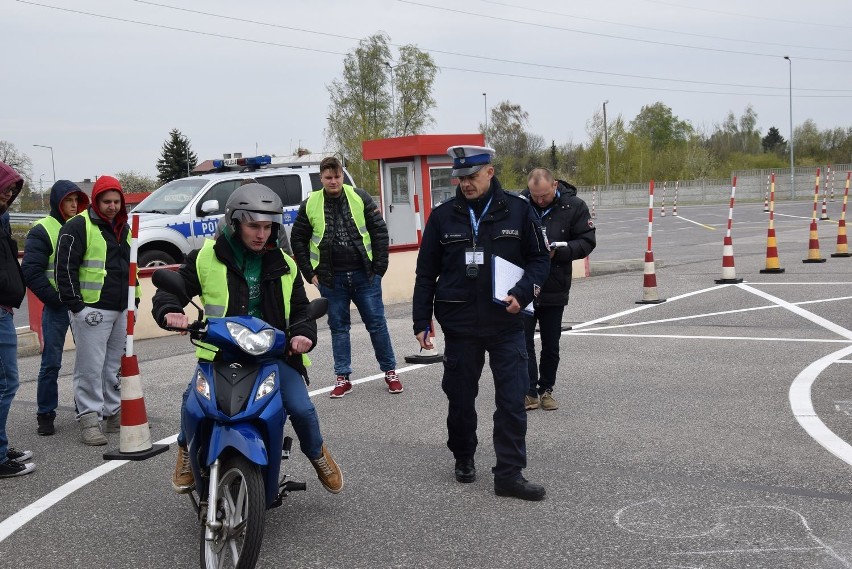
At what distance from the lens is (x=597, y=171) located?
3693 inches

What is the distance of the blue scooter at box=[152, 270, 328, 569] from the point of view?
173 inches

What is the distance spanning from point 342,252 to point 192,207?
8.67m

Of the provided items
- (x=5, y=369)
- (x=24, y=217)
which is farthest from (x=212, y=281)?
(x=24, y=217)

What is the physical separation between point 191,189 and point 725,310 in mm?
9097

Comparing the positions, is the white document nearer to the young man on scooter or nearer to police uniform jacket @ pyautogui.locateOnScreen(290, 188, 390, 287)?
the young man on scooter

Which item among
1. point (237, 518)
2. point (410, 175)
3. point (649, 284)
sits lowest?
point (649, 284)

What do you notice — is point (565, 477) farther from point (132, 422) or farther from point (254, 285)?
point (132, 422)

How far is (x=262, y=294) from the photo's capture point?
5.17m

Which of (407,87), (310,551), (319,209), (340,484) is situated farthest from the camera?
(407,87)

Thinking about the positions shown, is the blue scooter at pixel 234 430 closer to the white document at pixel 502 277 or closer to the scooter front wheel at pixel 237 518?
the scooter front wheel at pixel 237 518

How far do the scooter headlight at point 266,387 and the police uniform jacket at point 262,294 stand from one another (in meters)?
0.36

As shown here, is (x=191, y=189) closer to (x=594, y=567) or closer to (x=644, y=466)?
(x=644, y=466)

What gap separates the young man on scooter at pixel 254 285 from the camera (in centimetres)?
495

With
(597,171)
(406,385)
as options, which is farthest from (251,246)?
(597,171)
